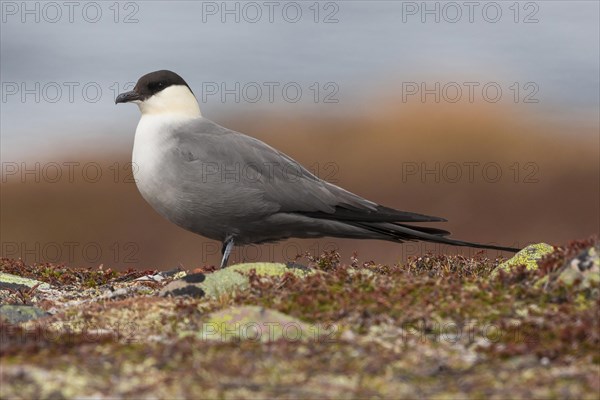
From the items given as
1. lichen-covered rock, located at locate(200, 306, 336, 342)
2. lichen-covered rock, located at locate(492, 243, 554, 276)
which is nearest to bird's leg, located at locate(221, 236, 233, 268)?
lichen-covered rock, located at locate(492, 243, 554, 276)

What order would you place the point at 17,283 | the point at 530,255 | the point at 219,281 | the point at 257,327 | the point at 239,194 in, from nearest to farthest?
1. the point at 257,327
2. the point at 219,281
3. the point at 239,194
4. the point at 17,283
5. the point at 530,255

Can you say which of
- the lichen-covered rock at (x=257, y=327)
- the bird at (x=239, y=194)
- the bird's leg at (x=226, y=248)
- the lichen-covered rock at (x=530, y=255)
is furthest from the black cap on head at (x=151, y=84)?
the lichen-covered rock at (x=257, y=327)

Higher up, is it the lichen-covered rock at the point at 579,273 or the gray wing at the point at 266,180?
the gray wing at the point at 266,180

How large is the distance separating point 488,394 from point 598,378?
2.00ft

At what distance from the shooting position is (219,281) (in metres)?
7.02

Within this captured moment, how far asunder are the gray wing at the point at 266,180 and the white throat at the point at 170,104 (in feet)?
1.30

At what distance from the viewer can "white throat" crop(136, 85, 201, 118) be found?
32.4 feet

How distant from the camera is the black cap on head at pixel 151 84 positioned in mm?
9992

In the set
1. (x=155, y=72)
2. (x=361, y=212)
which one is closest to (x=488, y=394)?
(x=361, y=212)

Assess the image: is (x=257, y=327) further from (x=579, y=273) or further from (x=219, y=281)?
(x=579, y=273)

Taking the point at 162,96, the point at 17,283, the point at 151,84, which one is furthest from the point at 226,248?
the point at 17,283

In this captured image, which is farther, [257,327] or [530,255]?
[530,255]

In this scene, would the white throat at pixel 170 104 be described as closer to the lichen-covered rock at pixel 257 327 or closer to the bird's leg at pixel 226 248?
the bird's leg at pixel 226 248

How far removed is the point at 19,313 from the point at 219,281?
1.59 m
